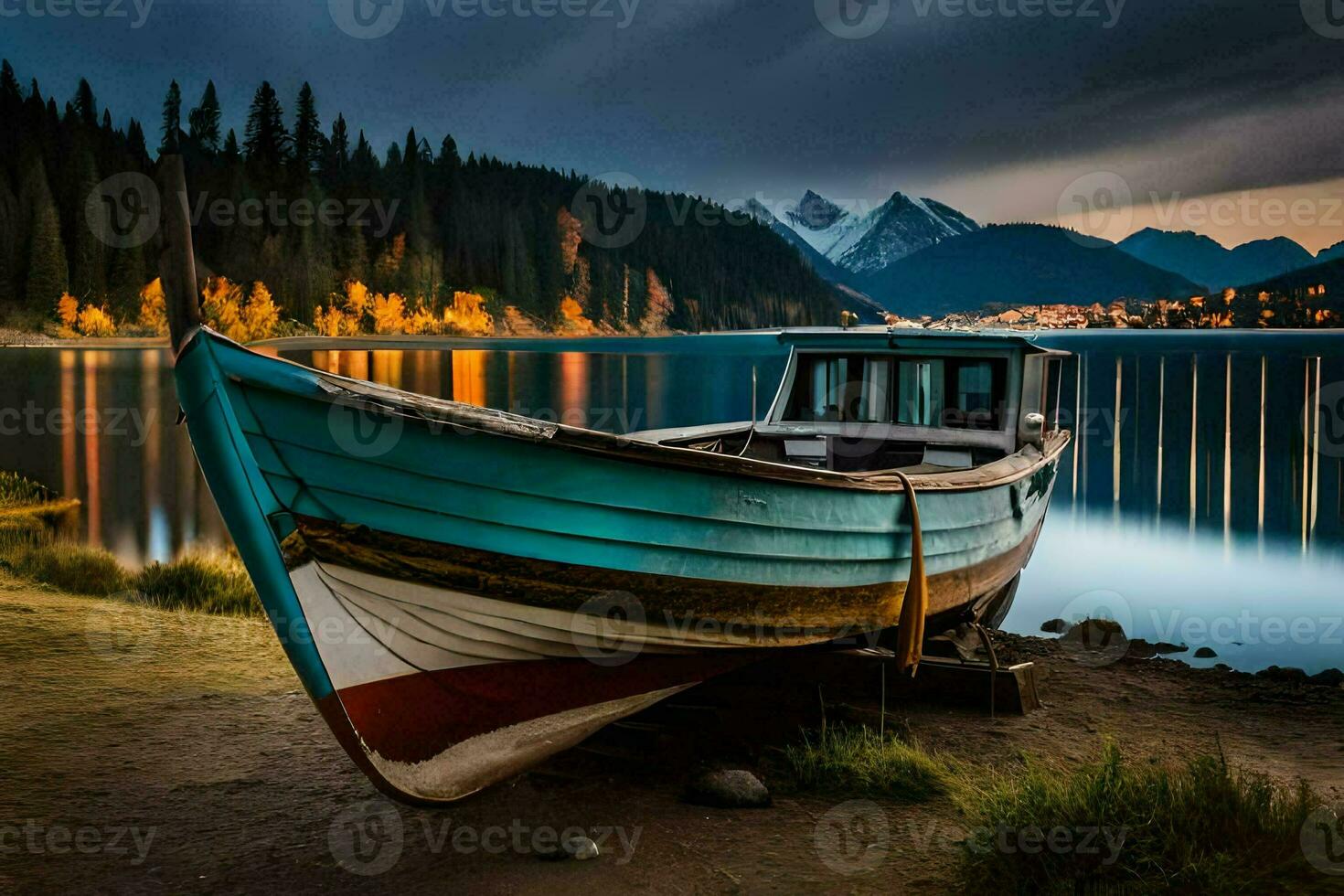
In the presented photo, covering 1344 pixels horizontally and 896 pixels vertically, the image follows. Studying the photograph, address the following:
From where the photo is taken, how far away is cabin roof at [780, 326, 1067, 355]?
10.1 metres

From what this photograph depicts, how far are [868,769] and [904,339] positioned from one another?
515cm

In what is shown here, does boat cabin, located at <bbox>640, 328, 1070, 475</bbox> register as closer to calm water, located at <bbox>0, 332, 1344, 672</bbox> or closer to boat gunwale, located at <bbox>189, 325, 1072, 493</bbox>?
boat gunwale, located at <bbox>189, 325, 1072, 493</bbox>

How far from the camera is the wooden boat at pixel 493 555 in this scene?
451 centimetres

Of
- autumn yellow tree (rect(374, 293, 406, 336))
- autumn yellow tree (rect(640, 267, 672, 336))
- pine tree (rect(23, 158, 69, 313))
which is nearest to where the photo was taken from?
pine tree (rect(23, 158, 69, 313))

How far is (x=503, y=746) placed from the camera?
5430 millimetres

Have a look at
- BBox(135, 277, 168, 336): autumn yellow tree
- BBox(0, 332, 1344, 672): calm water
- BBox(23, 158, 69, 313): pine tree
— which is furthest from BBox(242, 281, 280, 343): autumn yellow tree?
BBox(0, 332, 1344, 672): calm water

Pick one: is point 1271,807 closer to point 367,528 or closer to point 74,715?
point 367,528

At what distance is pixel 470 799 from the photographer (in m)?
5.31

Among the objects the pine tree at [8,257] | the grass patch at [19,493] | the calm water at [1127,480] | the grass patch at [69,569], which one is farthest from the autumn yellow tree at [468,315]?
the grass patch at [69,569]

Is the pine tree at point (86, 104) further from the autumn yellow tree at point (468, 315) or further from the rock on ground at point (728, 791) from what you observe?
the rock on ground at point (728, 791)

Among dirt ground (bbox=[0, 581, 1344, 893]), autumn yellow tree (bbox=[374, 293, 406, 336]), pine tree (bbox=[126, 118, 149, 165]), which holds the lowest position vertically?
dirt ground (bbox=[0, 581, 1344, 893])

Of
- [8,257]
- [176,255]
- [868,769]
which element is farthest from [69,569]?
[8,257]

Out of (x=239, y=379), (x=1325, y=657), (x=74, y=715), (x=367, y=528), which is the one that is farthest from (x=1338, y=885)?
(x=1325, y=657)

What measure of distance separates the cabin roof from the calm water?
4.47 m
